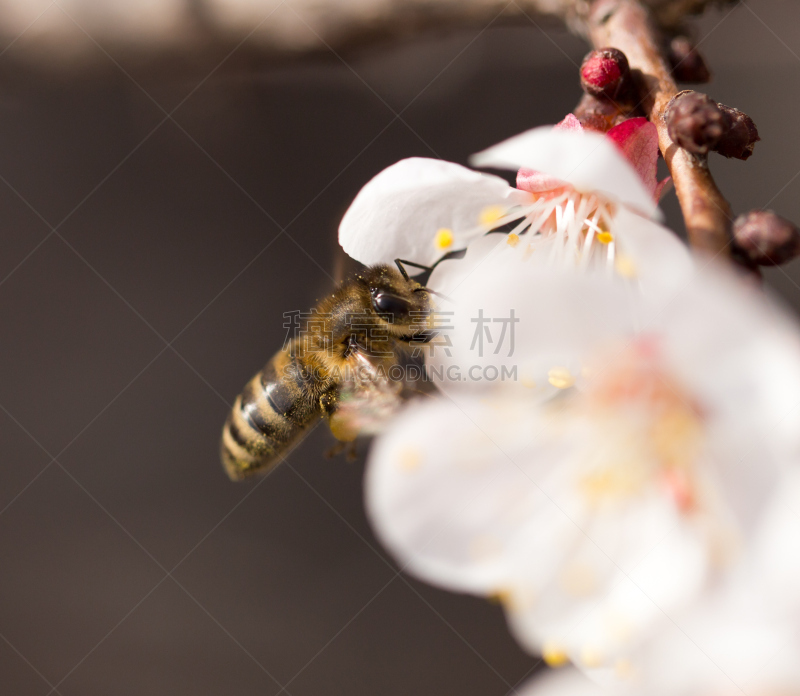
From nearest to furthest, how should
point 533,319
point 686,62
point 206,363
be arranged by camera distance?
point 533,319 → point 686,62 → point 206,363

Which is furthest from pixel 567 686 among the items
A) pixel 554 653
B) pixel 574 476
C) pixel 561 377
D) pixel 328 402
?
pixel 328 402

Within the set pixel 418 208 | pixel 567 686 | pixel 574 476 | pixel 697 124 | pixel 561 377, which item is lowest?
pixel 567 686

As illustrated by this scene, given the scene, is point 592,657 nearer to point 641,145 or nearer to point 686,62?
point 641,145

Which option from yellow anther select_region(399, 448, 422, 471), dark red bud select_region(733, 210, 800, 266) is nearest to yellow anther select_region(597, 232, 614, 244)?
dark red bud select_region(733, 210, 800, 266)

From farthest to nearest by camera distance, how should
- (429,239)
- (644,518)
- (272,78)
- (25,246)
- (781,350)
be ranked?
(25,246) < (272,78) < (429,239) < (644,518) < (781,350)

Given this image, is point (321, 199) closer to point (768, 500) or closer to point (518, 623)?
point (518, 623)

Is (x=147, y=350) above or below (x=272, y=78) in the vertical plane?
below

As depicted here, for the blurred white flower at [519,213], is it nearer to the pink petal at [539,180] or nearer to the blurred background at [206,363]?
the pink petal at [539,180]

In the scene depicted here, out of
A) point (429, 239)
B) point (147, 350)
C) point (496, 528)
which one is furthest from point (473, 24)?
point (147, 350)
